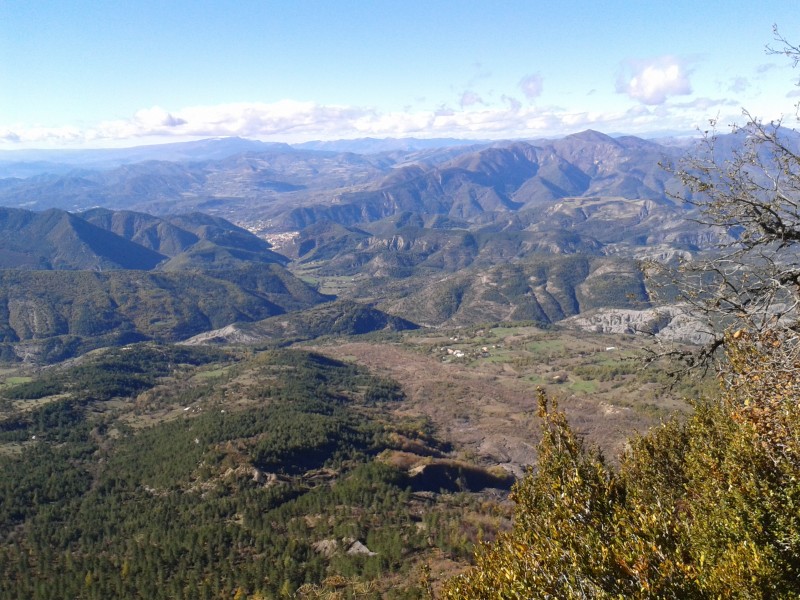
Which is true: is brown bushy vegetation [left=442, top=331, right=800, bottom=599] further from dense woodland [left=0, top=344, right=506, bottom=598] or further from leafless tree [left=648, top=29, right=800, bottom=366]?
dense woodland [left=0, top=344, right=506, bottom=598]

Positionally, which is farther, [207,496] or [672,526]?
[207,496]

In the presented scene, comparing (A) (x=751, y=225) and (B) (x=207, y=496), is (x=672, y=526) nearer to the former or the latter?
(A) (x=751, y=225)

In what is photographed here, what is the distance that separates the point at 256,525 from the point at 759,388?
71.5 metres

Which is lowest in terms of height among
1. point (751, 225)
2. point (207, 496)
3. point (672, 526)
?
point (207, 496)

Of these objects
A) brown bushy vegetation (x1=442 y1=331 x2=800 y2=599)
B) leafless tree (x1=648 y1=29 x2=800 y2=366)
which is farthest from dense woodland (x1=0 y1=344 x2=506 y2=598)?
leafless tree (x1=648 y1=29 x2=800 y2=366)

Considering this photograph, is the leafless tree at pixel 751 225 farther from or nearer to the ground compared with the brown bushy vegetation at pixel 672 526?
farther from the ground

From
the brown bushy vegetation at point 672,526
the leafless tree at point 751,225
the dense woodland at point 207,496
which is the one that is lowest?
the dense woodland at point 207,496

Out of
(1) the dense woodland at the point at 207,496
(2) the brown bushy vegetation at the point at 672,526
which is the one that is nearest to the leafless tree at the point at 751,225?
(2) the brown bushy vegetation at the point at 672,526

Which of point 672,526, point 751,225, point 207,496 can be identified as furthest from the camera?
point 207,496

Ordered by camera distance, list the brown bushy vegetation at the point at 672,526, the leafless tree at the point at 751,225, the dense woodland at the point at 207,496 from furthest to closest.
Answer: the dense woodland at the point at 207,496 → the leafless tree at the point at 751,225 → the brown bushy vegetation at the point at 672,526

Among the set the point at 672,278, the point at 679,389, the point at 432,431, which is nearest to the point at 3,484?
the point at 432,431

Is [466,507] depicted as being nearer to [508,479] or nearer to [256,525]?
[508,479]

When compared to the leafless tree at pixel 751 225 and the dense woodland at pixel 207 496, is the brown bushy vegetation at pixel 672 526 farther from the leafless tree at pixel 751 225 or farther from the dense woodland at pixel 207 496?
the dense woodland at pixel 207 496

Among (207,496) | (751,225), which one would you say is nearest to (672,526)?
(751,225)
